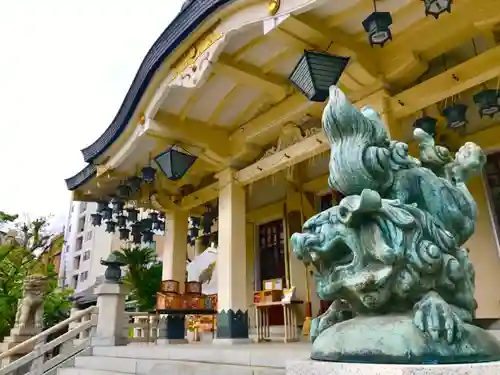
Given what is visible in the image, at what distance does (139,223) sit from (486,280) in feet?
22.2

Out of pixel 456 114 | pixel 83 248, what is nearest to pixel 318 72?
pixel 456 114

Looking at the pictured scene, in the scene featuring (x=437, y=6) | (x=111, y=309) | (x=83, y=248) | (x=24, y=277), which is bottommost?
(x=111, y=309)

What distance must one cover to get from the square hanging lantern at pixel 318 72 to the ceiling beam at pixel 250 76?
126 centimetres

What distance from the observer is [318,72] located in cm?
437

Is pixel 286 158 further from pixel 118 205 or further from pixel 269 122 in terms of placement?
pixel 118 205

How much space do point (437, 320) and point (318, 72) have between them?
323 cm

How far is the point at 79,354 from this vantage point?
6.79 m

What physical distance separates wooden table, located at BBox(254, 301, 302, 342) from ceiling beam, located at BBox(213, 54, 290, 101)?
12.9 ft

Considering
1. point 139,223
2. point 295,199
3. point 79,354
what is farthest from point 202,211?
point 79,354

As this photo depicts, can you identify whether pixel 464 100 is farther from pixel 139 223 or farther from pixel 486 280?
pixel 139 223

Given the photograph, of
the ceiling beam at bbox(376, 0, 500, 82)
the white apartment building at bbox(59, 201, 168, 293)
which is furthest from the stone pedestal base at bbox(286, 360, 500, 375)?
the white apartment building at bbox(59, 201, 168, 293)

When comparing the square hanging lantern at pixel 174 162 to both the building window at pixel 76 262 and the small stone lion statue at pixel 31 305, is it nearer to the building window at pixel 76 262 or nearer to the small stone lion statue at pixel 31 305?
the small stone lion statue at pixel 31 305

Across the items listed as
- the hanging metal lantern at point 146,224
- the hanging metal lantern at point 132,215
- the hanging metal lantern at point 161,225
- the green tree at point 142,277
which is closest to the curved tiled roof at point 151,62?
the hanging metal lantern at point 132,215

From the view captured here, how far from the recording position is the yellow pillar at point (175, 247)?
9164mm
